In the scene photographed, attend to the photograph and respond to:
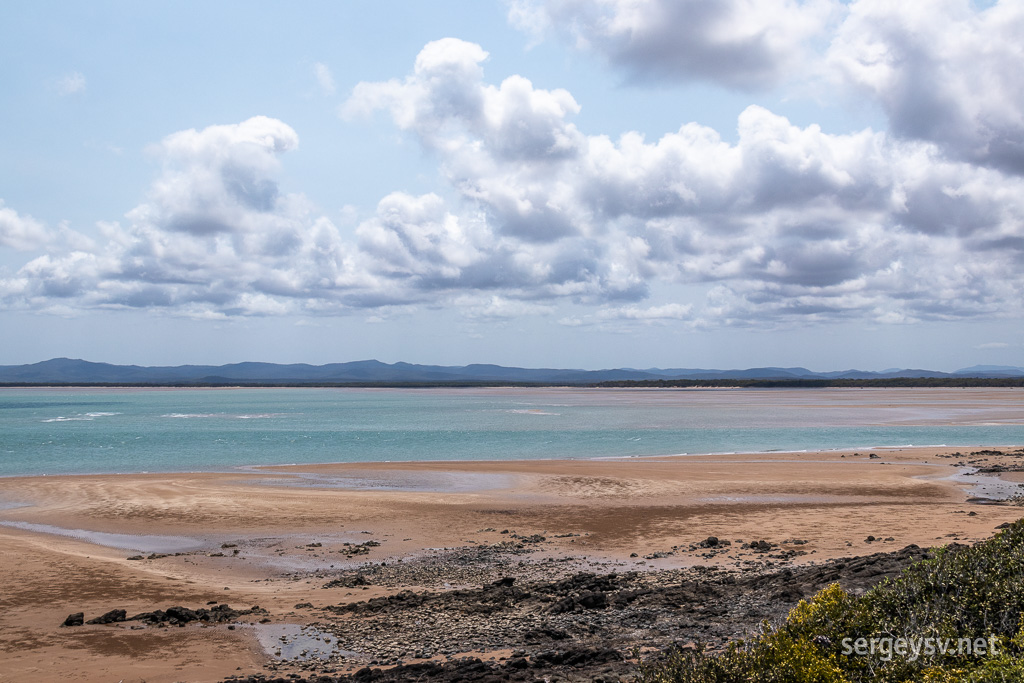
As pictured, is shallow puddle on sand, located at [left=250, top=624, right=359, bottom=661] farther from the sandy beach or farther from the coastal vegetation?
the coastal vegetation

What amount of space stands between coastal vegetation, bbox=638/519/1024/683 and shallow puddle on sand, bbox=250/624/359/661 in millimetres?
5425

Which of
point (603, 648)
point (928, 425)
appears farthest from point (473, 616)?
point (928, 425)

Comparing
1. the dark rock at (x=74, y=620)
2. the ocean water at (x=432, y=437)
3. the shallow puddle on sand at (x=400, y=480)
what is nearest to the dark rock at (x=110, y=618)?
the dark rock at (x=74, y=620)

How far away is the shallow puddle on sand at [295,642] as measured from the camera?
34.4 ft

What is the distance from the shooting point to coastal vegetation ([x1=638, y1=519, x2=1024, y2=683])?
607cm

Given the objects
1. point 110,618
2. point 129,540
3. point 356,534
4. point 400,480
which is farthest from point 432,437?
point 110,618

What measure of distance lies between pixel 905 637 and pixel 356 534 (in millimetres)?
15929

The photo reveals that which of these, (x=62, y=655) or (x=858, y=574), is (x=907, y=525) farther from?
(x=62, y=655)

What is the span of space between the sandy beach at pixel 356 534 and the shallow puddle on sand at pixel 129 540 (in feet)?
0.37

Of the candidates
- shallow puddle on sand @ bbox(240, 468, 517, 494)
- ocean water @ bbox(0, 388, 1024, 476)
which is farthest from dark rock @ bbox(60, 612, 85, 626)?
ocean water @ bbox(0, 388, 1024, 476)

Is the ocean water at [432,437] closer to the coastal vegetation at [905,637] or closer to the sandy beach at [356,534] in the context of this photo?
the sandy beach at [356,534]

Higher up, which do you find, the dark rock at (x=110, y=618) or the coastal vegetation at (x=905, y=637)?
the coastal vegetation at (x=905, y=637)

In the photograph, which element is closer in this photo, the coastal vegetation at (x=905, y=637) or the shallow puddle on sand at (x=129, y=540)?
the coastal vegetation at (x=905, y=637)

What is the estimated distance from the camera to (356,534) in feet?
65.1
